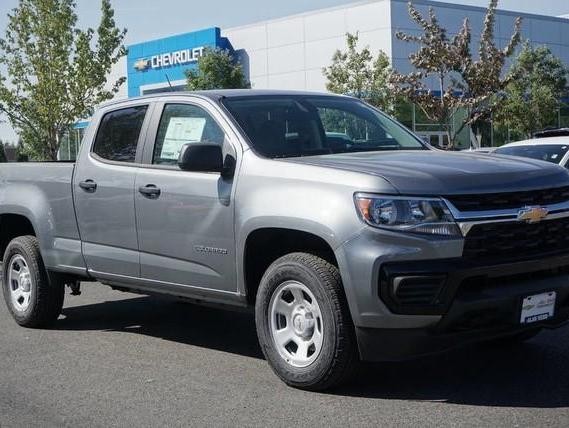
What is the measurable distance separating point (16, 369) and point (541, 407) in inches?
144

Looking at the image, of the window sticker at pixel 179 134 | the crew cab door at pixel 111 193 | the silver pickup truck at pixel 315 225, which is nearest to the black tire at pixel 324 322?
the silver pickup truck at pixel 315 225

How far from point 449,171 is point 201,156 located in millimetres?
1646

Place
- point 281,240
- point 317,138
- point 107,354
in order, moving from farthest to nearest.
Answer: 1. point 107,354
2. point 317,138
3. point 281,240

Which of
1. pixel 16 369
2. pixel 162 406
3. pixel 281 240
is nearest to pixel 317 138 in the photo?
pixel 281 240

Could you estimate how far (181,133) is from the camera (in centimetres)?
639

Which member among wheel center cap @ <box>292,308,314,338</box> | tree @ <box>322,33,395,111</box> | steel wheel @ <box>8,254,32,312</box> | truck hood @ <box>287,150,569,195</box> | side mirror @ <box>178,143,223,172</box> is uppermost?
Answer: tree @ <box>322,33,395,111</box>

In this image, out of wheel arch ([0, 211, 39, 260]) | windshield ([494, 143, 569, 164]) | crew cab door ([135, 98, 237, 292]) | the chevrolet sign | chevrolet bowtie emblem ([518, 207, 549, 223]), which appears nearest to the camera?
chevrolet bowtie emblem ([518, 207, 549, 223])

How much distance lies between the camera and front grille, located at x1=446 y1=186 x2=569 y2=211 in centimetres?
480

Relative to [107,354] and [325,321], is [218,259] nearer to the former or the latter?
[325,321]

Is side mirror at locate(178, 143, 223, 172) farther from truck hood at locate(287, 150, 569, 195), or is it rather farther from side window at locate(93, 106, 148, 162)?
side window at locate(93, 106, 148, 162)

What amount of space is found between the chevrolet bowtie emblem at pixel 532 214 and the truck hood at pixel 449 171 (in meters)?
0.13

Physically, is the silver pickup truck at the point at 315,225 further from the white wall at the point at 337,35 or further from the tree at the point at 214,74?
the white wall at the point at 337,35

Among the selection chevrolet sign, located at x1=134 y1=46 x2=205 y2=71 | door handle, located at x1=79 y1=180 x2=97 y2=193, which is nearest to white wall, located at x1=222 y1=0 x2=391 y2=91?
chevrolet sign, located at x1=134 y1=46 x2=205 y2=71

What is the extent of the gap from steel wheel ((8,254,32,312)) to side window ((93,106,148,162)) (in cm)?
146
